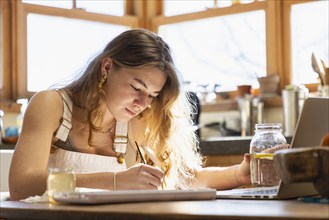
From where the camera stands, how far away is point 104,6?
4902 mm

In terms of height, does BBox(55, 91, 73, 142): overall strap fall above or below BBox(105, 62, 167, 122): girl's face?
below

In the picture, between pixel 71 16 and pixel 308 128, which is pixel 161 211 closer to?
pixel 308 128

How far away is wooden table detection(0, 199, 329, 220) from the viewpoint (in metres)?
1.17

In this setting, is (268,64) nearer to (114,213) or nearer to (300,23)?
(300,23)

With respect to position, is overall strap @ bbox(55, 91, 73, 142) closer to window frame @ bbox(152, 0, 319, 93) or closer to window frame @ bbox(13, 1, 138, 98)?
window frame @ bbox(13, 1, 138, 98)

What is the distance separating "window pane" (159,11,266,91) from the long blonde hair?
6.37ft

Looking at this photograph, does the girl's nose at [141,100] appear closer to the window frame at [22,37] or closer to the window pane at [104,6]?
the window frame at [22,37]

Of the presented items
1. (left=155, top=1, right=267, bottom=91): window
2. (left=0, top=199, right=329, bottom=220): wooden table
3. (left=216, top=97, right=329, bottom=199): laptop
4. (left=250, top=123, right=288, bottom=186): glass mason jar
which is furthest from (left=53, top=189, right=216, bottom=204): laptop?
(left=155, top=1, right=267, bottom=91): window

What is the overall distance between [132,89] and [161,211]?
125cm

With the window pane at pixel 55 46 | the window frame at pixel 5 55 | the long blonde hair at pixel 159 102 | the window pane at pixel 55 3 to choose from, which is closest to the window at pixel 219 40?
the window pane at pixel 55 46

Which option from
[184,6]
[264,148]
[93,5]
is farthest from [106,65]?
[184,6]

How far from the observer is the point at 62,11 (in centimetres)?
457

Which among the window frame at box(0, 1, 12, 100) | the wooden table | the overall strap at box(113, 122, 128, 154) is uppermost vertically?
the window frame at box(0, 1, 12, 100)

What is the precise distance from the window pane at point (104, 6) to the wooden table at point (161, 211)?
11.0 feet
